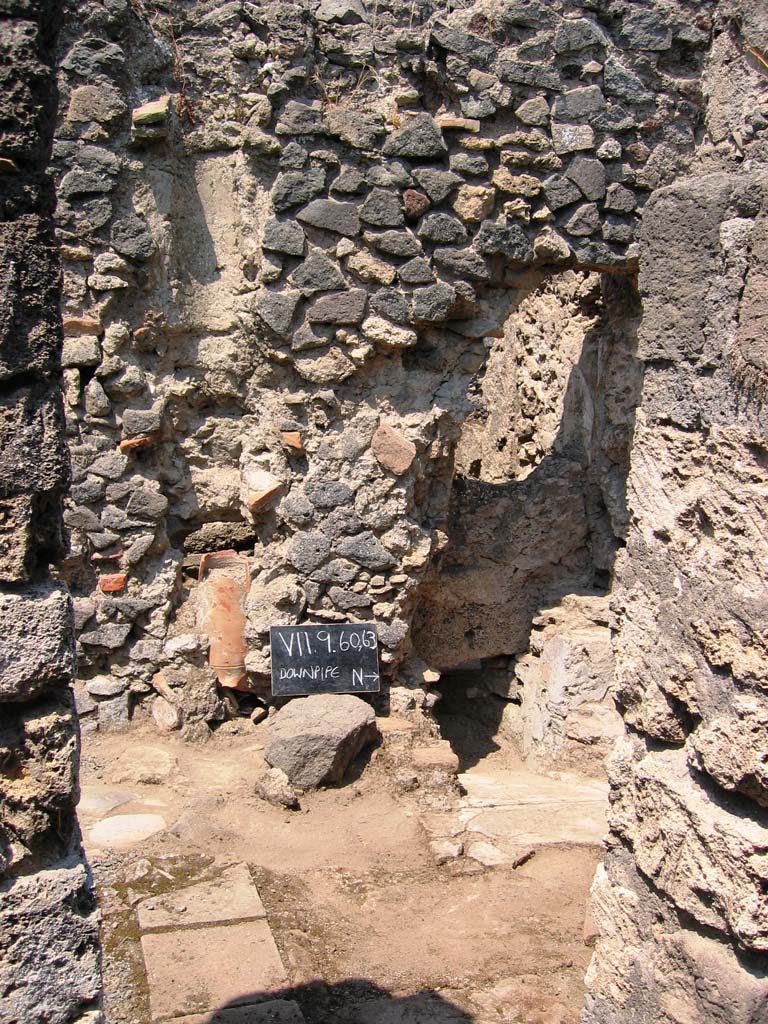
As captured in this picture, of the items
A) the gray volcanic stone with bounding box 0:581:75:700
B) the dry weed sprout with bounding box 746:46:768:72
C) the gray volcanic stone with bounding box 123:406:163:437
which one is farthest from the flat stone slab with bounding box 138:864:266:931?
the dry weed sprout with bounding box 746:46:768:72

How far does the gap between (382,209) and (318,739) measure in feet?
7.69

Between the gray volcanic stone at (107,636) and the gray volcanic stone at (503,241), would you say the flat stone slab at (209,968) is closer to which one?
the gray volcanic stone at (107,636)

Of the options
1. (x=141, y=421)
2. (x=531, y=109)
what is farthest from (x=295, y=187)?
(x=141, y=421)

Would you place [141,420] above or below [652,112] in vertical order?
below

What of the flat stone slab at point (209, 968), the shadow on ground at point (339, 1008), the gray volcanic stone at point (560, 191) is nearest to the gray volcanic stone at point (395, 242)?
the gray volcanic stone at point (560, 191)

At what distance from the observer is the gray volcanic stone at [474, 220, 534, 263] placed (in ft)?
14.9

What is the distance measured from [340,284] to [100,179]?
1.16 metres

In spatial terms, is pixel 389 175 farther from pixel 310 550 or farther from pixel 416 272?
pixel 310 550

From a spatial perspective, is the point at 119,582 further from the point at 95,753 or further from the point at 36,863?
the point at 36,863

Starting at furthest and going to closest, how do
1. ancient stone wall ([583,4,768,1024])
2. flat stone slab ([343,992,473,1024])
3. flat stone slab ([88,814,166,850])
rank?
flat stone slab ([88,814,166,850]) → flat stone slab ([343,992,473,1024]) → ancient stone wall ([583,4,768,1024])

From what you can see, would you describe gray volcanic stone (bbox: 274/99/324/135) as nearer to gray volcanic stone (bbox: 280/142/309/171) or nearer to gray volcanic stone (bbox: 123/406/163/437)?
gray volcanic stone (bbox: 280/142/309/171)

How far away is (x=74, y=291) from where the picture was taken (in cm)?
443

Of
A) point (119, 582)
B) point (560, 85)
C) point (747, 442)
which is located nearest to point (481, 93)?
point (560, 85)

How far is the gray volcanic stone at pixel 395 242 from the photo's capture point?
442 cm
